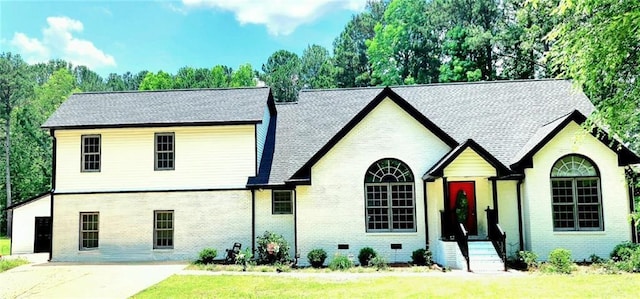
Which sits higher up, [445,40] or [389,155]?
[445,40]

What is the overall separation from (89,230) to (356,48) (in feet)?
126

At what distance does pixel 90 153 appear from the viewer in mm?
20453

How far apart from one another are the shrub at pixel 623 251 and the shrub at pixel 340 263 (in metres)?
8.88

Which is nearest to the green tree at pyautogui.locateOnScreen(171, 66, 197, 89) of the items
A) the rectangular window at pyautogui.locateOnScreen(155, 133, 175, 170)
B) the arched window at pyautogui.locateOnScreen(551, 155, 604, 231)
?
the rectangular window at pyautogui.locateOnScreen(155, 133, 175, 170)

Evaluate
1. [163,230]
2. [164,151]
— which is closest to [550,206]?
[163,230]

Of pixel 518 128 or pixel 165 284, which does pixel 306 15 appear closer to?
pixel 518 128

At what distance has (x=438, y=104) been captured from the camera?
2227 centimetres

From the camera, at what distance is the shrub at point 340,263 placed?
16.2 m

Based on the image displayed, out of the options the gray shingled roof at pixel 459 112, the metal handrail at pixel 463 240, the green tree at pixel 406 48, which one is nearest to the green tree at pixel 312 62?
the green tree at pixel 406 48

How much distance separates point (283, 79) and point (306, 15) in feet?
109

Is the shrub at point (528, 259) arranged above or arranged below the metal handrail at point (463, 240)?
below

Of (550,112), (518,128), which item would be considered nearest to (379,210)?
(518,128)

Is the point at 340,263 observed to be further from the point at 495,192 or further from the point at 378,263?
the point at 495,192

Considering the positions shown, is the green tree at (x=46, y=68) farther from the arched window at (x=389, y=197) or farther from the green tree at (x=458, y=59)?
the arched window at (x=389, y=197)
